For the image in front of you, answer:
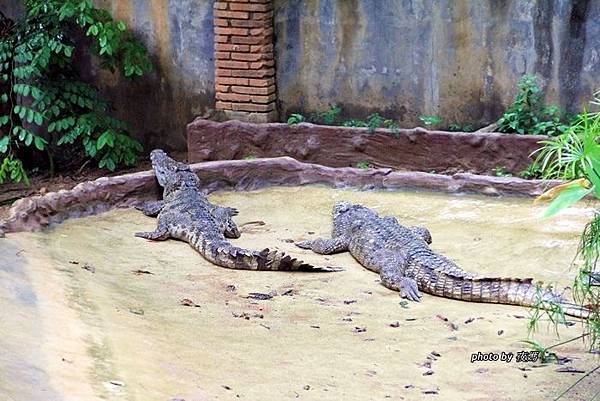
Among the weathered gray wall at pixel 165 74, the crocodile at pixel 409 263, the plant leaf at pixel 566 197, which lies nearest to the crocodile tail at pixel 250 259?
the crocodile at pixel 409 263

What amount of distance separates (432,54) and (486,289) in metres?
4.25

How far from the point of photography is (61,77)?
1220 cm

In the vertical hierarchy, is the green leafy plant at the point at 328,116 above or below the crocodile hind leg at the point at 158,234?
above

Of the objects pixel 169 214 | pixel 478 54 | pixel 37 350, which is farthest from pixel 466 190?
pixel 37 350

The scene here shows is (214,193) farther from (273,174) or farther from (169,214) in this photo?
(169,214)

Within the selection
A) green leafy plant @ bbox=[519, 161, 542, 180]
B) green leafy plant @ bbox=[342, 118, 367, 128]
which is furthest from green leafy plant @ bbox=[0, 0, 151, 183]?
green leafy plant @ bbox=[519, 161, 542, 180]

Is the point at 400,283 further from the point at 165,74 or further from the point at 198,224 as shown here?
the point at 165,74

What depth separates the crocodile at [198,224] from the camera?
25.9 feet

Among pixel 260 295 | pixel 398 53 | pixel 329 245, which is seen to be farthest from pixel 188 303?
pixel 398 53

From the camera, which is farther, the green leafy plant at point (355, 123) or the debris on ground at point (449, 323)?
the green leafy plant at point (355, 123)

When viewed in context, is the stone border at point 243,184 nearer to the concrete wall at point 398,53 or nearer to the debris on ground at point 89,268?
the debris on ground at point 89,268

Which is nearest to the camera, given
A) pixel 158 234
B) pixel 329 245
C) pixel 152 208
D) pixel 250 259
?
pixel 250 259

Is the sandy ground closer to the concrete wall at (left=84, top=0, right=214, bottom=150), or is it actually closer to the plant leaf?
the plant leaf

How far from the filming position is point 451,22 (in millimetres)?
10641
